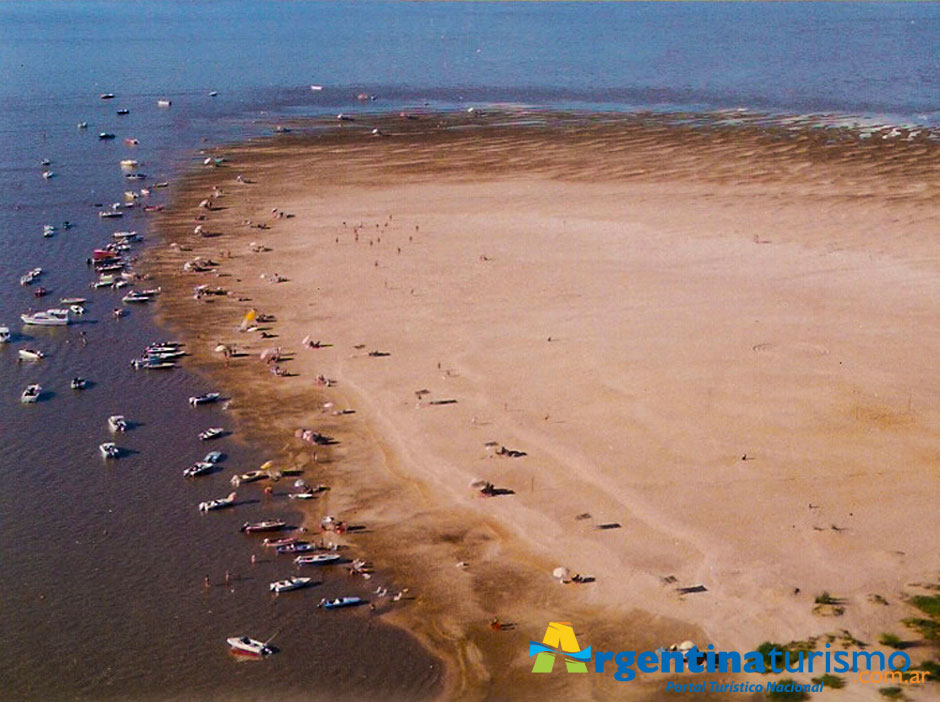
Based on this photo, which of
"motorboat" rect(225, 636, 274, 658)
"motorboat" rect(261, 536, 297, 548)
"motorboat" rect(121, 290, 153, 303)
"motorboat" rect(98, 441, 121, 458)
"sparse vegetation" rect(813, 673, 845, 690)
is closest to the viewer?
"sparse vegetation" rect(813, 673, 845, 690)

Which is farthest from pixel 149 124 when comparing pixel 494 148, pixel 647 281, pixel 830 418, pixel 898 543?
pixel 898 543

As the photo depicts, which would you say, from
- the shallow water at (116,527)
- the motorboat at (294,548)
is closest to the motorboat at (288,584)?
the shallow water at (116,527)

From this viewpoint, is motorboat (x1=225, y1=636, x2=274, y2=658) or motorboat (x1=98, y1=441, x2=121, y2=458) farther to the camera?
motorboat (x1=98, y1=441, x2=121, y2=458)

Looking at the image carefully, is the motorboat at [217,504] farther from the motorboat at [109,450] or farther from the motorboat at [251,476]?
the motorboat at [109,450]

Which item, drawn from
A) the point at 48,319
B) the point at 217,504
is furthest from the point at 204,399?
the point at 48,319

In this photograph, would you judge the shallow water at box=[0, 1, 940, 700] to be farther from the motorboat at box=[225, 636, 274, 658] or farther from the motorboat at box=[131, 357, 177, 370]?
the motorboat at box=[131, 357, 177, 370]

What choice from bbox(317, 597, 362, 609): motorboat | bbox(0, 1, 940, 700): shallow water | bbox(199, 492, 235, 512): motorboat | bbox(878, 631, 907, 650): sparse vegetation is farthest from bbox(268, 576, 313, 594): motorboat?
bbox(878, 631, 907, 650): sparse vegetation

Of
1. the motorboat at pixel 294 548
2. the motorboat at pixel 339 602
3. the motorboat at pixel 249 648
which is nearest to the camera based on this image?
the motorboat at pixel 249 648
